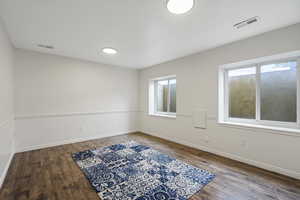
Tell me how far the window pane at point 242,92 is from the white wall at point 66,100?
335 cm

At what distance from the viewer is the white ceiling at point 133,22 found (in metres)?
1.70

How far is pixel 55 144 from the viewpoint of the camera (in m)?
3.57

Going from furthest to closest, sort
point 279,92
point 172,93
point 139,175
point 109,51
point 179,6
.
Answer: point 172,93, point 109,51, point 279,92, point 139,175, point 179,6

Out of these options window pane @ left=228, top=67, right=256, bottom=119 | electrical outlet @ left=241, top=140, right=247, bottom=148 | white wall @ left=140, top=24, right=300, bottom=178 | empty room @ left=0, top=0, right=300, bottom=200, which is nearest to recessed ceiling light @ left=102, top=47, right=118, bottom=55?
empty room @ left=0, top=0, right=300, bottom=200

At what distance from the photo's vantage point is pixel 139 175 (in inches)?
85.0

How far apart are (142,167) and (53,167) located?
5.32 ft

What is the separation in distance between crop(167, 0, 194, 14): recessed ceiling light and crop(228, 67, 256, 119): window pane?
6.61ft

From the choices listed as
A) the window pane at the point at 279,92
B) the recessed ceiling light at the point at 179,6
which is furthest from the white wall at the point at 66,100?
the window pane at the point at 279,92

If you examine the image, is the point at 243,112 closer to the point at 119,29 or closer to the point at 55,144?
the point at 119,29

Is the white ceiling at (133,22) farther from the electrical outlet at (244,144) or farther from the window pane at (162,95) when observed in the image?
the electrical outlet at (244,144)

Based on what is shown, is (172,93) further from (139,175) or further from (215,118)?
(139,175)

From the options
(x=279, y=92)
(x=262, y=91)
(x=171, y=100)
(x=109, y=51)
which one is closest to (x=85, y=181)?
(x=109, y=51)

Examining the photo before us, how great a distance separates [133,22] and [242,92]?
2635 mm

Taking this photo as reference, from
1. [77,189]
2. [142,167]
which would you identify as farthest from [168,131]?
[77,189]
